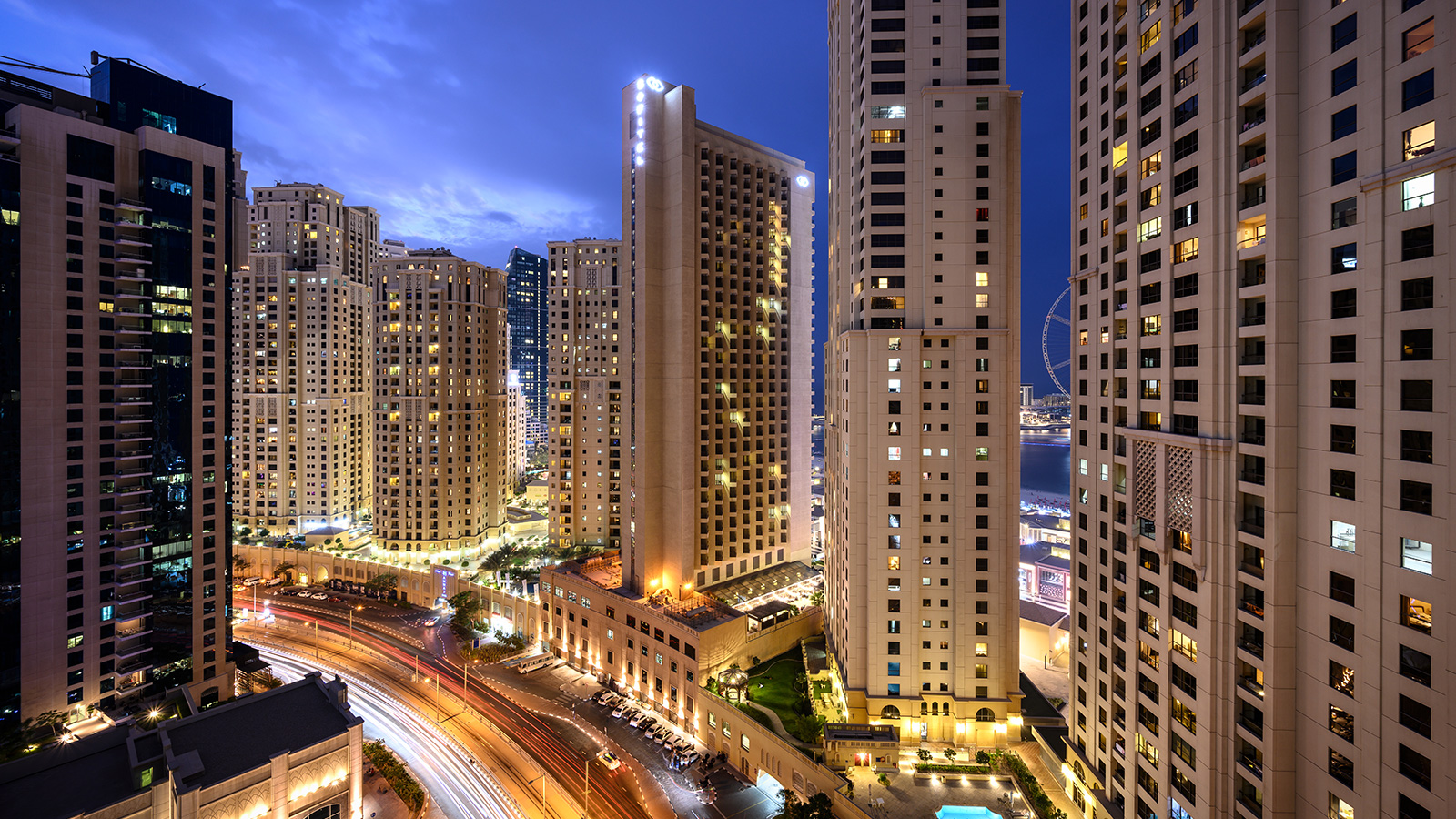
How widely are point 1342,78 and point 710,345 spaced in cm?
6279

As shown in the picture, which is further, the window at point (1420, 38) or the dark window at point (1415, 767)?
the window at point (1420, 38)

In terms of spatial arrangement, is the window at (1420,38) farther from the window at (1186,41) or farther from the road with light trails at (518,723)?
the road with light trails at (518,723)

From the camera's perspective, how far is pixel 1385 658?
2458 centimetres

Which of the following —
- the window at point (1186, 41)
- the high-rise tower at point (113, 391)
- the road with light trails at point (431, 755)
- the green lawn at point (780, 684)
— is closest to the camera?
the window at point (1186, 41)

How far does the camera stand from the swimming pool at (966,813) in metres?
43.5

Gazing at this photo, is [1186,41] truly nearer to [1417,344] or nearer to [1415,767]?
[1417,344]

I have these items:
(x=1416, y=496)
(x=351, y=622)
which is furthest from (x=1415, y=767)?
(x=351, y=622)

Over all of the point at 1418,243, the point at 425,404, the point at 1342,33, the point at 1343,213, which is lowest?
the point at 425,404

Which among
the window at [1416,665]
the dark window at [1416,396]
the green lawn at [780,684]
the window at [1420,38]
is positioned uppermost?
the window at [1420,38]

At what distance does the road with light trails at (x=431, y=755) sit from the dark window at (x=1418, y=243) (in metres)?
67.6

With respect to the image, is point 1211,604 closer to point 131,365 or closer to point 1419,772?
point 1419,772

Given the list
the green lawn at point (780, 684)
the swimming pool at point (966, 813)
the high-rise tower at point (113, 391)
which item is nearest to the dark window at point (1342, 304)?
the swimming pool at point (966, 813)

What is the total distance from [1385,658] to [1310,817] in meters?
9.66

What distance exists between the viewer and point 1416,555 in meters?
23.7
